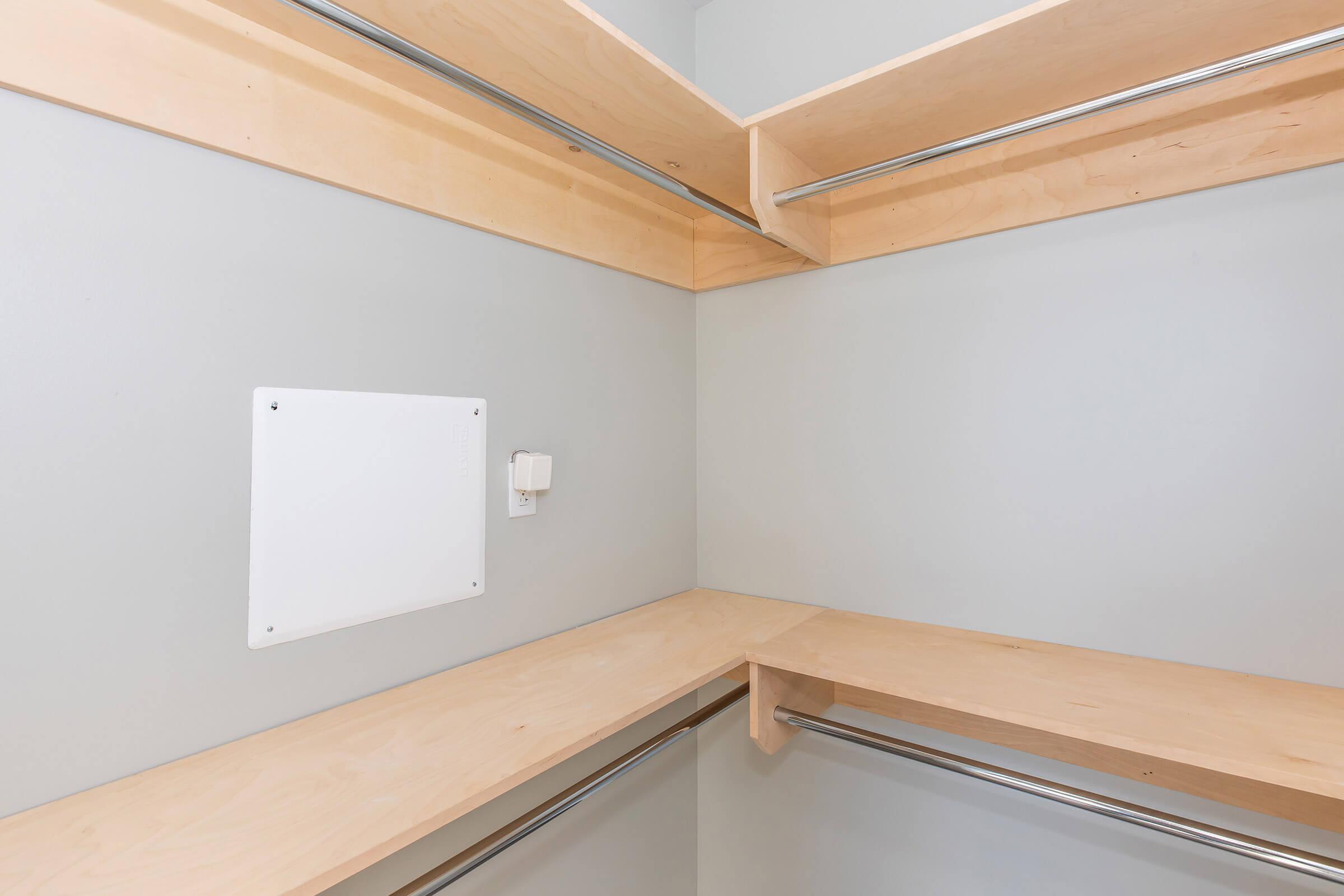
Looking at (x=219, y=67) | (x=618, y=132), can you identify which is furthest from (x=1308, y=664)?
(x=219, y=67)

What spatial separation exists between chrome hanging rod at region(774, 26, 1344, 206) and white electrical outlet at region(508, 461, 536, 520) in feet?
2.76

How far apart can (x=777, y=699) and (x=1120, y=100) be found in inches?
49.1

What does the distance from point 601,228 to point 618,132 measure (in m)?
0.27

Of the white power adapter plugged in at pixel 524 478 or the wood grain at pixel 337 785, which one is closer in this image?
the wood grain at pixel 337 785

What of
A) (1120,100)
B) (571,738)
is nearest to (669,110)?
(1120,100)

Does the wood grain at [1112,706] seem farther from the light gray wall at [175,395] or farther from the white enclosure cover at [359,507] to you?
the light gray wall at [175,395]

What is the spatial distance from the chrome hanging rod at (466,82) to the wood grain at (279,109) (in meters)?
0.18

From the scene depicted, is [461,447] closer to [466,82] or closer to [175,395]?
[175,395]

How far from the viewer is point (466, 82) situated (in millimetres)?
796

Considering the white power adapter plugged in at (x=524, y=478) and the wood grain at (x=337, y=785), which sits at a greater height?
the white power adapter plugged in at (x=524, y=478)

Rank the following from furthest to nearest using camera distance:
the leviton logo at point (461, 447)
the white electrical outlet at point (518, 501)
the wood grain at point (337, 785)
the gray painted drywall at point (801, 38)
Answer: the gray painted drywall at point (801, 38) → the white electrical outlet at point (518, 501) → the leviton logo at point (461, 447) → the wood grain at point (337, 785)

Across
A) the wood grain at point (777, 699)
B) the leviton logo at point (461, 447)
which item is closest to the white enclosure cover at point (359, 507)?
the leviton logo at point (461, 447)

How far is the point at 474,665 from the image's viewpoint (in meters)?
1.16

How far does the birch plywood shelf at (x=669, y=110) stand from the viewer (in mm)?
837
